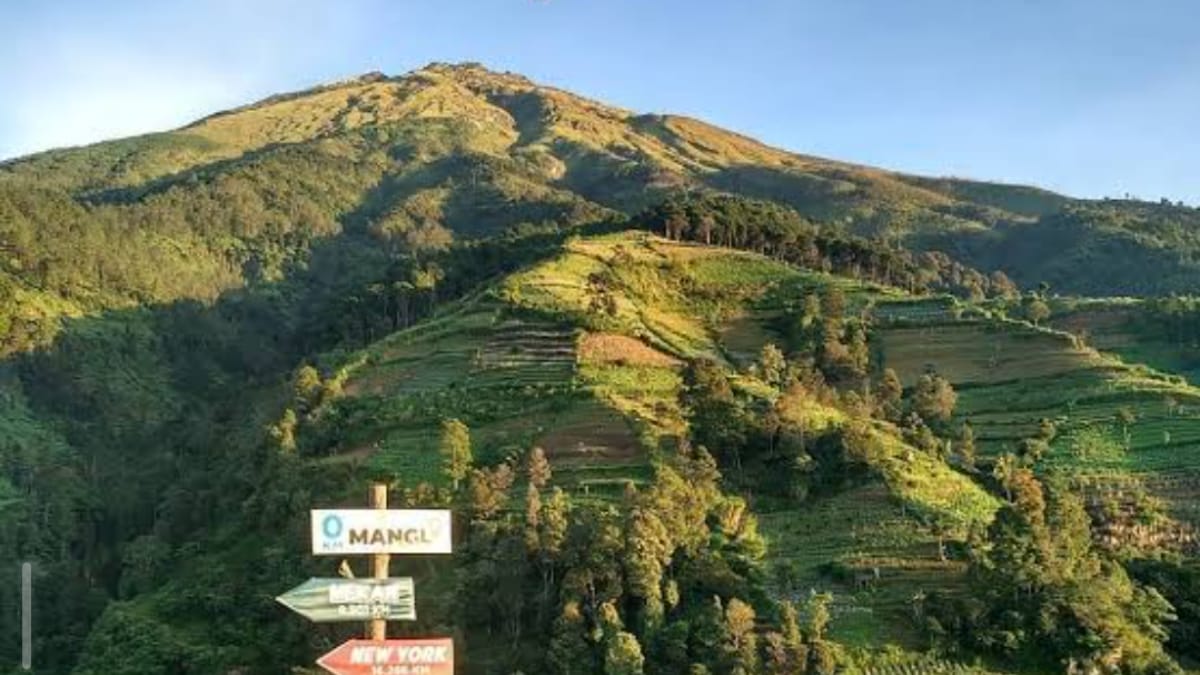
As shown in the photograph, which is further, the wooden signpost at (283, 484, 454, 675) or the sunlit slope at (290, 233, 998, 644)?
the sunlit slope at (290, 233, 998, 644)

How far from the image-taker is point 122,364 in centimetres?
8988

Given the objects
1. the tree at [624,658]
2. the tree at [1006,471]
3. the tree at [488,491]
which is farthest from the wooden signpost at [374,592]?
the tree at [1006,471]

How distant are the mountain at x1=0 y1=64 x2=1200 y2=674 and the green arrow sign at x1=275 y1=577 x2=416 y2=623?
2186 cm

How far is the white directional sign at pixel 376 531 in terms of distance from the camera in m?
13.1

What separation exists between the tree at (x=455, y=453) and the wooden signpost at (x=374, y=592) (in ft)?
107

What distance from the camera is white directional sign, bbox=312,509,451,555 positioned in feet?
42.9

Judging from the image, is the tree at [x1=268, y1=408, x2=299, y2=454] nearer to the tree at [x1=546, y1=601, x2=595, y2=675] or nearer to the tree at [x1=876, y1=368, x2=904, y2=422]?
the tree at [x1=546, y1=601, x2=595, y2=675]

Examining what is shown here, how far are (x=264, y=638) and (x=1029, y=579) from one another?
23.4m

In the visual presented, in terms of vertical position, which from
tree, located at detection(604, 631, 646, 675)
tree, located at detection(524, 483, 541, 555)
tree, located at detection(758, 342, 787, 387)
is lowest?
tree, located at detection(604, 631, 646, 675)

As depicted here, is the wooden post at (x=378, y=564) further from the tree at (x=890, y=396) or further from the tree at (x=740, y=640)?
the tree at (x=890, y=396)

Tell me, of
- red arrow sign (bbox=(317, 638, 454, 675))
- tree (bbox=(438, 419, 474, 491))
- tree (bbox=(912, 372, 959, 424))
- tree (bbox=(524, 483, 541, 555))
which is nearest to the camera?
red arrow sign (bbox=(317, 638, 454, 675))

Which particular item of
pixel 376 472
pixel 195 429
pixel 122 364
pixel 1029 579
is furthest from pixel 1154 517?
pixel 122 364

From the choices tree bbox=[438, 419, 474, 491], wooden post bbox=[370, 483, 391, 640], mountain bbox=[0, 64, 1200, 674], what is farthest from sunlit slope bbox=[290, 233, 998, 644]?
wooden post bbox=[370, 483, 391, 640]

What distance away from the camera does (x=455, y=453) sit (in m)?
46.9
